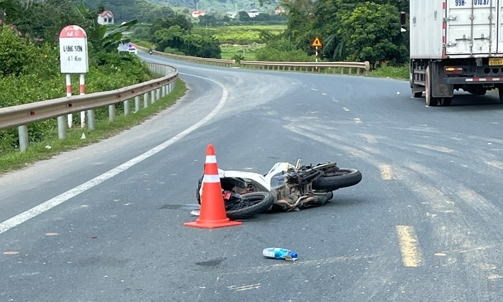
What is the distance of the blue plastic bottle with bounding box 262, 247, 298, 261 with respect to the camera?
611cm

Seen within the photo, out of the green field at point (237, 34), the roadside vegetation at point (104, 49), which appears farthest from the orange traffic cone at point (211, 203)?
the green field at point (237, 34)

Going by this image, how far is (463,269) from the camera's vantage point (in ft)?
19.0

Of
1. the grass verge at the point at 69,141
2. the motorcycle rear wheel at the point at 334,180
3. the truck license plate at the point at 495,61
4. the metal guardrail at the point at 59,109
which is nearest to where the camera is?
the motorcycle rear wheel at the point at 334,180

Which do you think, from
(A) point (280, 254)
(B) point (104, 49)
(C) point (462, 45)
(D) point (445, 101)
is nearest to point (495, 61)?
(C) point (462, 45)

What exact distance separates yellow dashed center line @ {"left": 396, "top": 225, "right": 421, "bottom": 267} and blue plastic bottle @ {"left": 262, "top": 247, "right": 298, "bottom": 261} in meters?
0.83

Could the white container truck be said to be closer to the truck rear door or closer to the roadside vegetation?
the truck rear door

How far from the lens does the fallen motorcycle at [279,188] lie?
25.0 ft

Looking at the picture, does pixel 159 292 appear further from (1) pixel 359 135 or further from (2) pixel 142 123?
(2) pixel 142 123

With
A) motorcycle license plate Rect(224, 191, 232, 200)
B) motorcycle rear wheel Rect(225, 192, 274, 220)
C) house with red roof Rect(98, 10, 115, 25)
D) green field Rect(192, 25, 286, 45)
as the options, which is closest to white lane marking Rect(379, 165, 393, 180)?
motorcycle rear wheel Rect(225, 192, 274, 220)

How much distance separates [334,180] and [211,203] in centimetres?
154

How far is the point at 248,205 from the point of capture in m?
7.64

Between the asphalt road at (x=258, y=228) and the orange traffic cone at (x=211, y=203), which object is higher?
the orange traffic cone at (x=211, y=203)

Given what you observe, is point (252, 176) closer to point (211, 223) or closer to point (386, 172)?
point (211, 223)

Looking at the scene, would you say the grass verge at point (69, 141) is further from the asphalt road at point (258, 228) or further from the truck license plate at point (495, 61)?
the truck license plate at point (495, 61)
